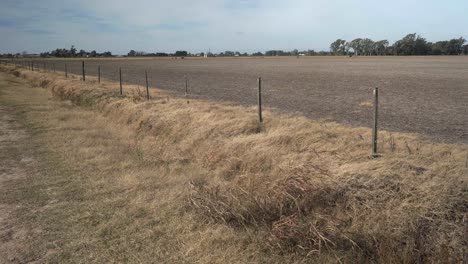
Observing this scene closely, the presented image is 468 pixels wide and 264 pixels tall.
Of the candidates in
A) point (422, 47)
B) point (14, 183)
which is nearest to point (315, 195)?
point (14, 183)

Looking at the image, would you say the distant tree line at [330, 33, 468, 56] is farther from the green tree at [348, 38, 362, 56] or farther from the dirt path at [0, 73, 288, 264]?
the dirt path at [0, 73, 288, 264]

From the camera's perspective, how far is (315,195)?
521 cm

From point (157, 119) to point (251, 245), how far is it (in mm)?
7258

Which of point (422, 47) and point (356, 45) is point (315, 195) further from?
point (356, 45)

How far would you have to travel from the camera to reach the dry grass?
4.32m

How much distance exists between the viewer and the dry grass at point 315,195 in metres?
4.32

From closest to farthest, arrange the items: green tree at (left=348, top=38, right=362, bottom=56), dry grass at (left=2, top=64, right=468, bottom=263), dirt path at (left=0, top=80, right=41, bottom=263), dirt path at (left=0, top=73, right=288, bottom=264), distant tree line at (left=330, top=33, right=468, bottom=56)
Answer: dry grass at (left=2, top=64, right=468, bottom=263), dirt path at (left=0, top=73, right=288, bottom=264), dirt path at (left=0, top=80, right=41, bottom=263), distant tree line at (left=330, top=33, right=468, bottom=56), green tree at (left=348, top=38, right=362, bottom=56)

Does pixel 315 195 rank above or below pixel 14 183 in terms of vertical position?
above

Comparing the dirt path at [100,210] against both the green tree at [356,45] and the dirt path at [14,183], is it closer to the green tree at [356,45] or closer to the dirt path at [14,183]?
the dirt path at [14,183]

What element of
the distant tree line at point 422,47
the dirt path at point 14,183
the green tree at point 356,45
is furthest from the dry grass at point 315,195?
the green tree at point 356,45

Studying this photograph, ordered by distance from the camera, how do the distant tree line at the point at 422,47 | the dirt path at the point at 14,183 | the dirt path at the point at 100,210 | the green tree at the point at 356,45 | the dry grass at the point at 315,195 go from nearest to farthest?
the dry grass at the point at 315,195, the dirt path at the point at 100,210, the dirt path at the point at 14,183, the distant tree line at the point at 422,47, the green tree at the point at 356,45

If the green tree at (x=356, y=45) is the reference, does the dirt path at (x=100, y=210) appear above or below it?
below

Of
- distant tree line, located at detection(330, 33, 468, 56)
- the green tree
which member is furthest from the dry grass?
the green tree

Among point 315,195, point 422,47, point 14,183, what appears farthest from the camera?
point 422,47
